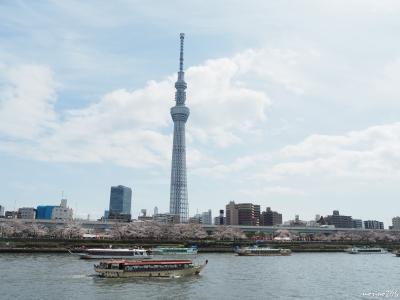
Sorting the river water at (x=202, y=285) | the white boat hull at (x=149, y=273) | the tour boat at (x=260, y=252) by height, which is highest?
the tour boat at (x=260, y=252)

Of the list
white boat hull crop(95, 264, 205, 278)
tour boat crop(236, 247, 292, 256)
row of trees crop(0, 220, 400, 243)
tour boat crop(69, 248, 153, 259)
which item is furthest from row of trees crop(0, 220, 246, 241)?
white boat hull crop(95, 264, 205, 278)

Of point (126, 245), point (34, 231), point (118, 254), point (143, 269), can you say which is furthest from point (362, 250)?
point (34, 231)

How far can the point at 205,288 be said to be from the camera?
3881cm

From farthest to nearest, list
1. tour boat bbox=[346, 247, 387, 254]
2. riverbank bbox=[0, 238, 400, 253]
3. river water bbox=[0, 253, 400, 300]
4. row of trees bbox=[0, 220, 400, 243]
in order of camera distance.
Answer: row of trees bbox=[0, 220, 400, 243], tour boat bbox=[346, 247, 387, 254], riverbank bbox=[0, 238, 400, 253], river water bbox=[0, 253, 400, 300]

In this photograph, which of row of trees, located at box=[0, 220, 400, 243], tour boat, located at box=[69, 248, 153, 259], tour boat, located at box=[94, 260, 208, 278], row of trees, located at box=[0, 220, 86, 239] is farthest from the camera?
row of trees, located at box=[0, 220, 400, 243]

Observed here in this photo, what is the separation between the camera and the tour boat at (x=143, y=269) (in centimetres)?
4500

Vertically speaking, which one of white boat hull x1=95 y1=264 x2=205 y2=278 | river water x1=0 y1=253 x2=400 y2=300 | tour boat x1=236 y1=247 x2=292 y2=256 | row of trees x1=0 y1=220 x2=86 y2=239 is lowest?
river water x1=0 y1=253 x2=400 y2=300

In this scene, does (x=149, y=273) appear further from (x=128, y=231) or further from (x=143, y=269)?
(x=128, y=231)

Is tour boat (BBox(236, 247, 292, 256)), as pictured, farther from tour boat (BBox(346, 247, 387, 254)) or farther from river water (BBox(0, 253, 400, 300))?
river water (BBox(0, 253, 400, 300))

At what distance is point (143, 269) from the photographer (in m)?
46.0

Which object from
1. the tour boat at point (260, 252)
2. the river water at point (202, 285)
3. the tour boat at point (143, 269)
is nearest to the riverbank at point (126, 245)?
the tour boat at point (260, 252)

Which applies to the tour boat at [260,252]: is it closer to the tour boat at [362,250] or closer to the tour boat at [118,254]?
the tour boat at [362,250]

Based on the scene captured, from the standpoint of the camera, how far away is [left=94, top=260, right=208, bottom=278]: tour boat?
4500 centimetres

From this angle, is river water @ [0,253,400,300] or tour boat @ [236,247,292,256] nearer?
river water @ [0,253,400,300]
